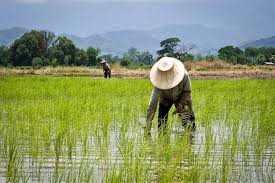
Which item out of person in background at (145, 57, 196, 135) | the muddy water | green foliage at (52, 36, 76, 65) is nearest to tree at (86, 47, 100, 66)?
green foliage at (52, 36, 76, 65)

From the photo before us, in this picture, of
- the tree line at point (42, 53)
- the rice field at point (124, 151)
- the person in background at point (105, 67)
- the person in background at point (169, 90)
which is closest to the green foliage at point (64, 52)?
the tree line at point (42, 53)

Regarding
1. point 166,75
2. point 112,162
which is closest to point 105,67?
point 166,75

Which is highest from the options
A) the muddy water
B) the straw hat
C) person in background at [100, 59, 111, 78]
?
the straw hat

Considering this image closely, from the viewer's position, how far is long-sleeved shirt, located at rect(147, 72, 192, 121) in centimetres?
515

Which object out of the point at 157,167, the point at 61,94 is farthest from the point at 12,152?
the point at 61,94

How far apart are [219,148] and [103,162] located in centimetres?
126

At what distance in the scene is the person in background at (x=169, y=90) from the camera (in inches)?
196

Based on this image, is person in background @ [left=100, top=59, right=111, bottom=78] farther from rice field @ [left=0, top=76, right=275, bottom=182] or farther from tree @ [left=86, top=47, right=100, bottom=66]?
tree @ [left=86, top=47, right=100, bottom=66]

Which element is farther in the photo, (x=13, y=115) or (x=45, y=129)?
(x=13, y=115)

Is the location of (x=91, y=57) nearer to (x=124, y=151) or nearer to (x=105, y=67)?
(x=105, y=67)

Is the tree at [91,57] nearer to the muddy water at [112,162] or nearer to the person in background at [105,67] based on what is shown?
the person in background at [105,67]

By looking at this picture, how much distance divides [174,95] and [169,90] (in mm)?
121

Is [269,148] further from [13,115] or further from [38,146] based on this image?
[13,115]

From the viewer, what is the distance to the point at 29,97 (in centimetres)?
1032
